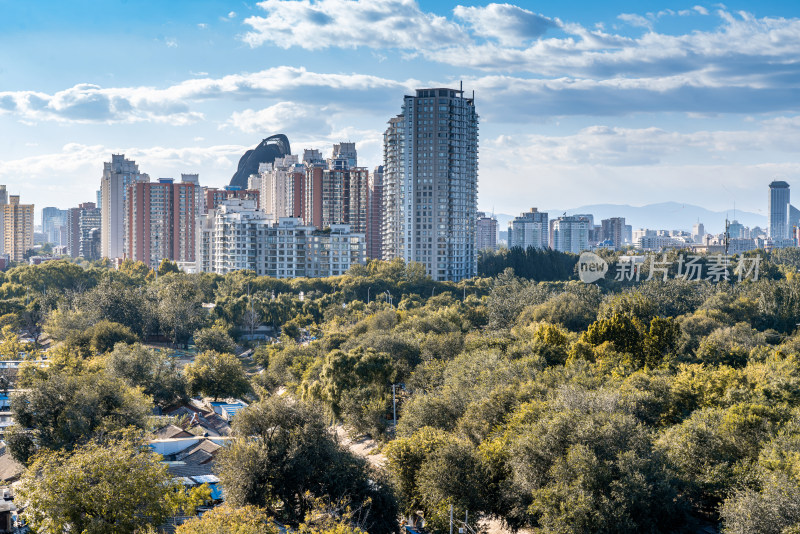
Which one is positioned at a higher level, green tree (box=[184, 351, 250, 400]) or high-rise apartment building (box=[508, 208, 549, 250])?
high-rise apartment building (box=[508, 208, 549, 250])

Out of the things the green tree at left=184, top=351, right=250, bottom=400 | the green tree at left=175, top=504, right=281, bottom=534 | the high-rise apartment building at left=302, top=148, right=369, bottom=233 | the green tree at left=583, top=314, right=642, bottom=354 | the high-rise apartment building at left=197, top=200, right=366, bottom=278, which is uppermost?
the high-rise apartment building at left=302, top=148, right=369, bottom=233

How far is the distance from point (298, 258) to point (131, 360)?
4645 cm

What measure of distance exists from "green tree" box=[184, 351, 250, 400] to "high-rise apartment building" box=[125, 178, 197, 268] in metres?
70.1

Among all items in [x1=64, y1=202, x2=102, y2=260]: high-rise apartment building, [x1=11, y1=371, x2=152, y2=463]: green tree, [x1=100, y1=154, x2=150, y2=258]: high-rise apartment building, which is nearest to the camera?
[x1=11, y1=371, x2=152, y2=463]: green tree

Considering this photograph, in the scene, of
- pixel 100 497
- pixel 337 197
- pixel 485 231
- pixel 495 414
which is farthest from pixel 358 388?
pixel 485 231

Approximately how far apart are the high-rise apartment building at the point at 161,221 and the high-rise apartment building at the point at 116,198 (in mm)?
17670

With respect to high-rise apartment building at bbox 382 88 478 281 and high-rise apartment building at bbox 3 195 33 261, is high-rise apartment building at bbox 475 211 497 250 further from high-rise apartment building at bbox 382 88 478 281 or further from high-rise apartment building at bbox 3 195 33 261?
high-rise apartment building at bbox 3 195 33 261

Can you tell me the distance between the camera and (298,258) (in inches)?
3167

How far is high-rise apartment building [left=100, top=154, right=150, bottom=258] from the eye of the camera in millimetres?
122062

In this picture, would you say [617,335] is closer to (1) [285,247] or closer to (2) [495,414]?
(2) [495,414]

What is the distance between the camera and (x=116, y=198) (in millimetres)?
122188

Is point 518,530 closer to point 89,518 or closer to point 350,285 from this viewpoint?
point 89,518

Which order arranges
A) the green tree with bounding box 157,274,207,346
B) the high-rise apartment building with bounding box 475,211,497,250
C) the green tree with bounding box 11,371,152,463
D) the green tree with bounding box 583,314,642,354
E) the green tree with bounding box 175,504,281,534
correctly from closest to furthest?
the green tree with bounding box 175,504,281,534 → the green tree with bounding box 11,371,152,463 → the green tree with bounding box 583,314,642,354 → the green tree with bounding box 157,274,207,346 → the high-rise apartment building with bounding box 475,211,497,250

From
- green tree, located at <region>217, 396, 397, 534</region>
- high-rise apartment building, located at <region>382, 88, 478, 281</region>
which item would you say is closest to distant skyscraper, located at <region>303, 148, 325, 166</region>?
high-rise apartment building, located at <region>382, 88, 478, 281</region>
